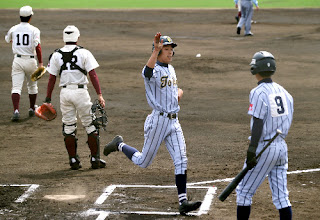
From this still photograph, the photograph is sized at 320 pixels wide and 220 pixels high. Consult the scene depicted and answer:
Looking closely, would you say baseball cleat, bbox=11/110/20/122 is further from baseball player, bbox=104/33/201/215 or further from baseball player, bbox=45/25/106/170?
baseball player, bbox=104/33/201/215

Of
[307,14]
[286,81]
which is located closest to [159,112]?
[286,81]

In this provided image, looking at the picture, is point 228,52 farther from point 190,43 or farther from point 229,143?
point 229,143

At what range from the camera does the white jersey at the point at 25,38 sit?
14914mm

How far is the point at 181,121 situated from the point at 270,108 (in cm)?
740

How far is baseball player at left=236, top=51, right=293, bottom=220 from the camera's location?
24.2ft

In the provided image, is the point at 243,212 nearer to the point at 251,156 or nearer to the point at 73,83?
the point at 251,156

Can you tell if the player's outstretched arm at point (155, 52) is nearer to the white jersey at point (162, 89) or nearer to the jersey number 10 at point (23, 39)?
the white jersey at point (162, 89)

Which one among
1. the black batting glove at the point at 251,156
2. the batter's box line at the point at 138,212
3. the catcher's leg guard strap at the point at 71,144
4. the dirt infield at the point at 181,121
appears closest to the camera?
the black batting glove at the point at 251,156

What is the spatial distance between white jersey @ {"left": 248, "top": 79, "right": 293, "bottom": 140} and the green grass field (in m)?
34.0

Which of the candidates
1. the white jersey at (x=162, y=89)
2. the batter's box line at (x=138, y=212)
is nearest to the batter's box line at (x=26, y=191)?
the batter's box line at (x=138, y=212)

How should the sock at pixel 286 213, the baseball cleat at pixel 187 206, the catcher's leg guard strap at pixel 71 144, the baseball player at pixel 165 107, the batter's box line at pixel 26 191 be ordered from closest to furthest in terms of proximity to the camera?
the sock at pixel 286 213
the baseball cleat at pixel 187 206
the baseball player at pixel 165 107
the batter's box line at pixel 26 191
the catcher's leg guard strap at pixel 71 144

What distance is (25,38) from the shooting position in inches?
589

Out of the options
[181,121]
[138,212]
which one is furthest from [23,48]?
[138,212]

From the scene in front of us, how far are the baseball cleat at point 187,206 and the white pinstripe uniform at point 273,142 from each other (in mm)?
1000
